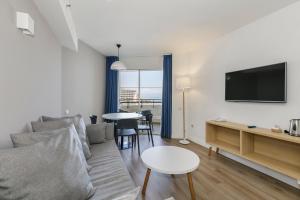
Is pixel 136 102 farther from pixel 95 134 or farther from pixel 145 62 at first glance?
pixel 95 134

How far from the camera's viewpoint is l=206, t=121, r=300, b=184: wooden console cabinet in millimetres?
2090

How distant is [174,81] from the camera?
4.78m

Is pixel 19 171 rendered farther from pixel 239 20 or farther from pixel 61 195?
pixel 239 20

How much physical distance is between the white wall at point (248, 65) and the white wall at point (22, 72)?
3.07m

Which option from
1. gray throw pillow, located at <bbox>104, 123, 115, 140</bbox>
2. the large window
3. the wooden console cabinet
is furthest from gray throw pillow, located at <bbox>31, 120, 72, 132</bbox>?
the large window

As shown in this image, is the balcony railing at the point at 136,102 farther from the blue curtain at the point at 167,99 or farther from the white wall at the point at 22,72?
the white wall at the point at 22,72

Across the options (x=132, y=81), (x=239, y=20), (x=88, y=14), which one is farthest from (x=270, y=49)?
(x=132, y=81)

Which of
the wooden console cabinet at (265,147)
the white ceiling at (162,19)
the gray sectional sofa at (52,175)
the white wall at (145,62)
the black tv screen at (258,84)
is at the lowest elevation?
the wooden console cabinet at (265,147)

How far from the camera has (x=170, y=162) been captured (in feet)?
6.21

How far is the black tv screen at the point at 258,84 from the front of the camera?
2.30 meters

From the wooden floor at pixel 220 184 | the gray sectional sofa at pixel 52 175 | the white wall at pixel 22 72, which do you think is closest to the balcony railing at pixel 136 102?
the wooden floor at pixel 220 184

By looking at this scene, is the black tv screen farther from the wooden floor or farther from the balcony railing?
the balcony railing

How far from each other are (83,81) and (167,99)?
7.50ft

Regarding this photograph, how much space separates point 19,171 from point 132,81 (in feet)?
15.4
